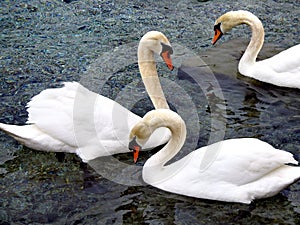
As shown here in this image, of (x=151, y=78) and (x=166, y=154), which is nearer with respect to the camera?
(x=166, y=154)

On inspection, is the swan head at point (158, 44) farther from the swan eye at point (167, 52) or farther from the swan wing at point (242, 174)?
the swan wing at point (242, 174)

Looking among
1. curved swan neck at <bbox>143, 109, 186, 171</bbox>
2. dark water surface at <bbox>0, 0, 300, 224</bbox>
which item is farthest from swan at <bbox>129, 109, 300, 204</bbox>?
dark water surface at <bbox>0, 0, 300, 224</bbox>

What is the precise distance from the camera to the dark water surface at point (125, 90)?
5.30 m

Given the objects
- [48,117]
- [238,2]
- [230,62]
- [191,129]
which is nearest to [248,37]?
[230,62]

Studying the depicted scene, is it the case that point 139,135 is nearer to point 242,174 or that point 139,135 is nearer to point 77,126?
point 77,126

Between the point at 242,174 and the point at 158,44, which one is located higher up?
the point at 158,44

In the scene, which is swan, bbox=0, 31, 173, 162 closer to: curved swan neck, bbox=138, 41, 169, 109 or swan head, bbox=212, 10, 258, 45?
curved swan neck, bbox=138, 41, 169, 109

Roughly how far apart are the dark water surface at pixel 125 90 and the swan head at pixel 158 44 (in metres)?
0.96

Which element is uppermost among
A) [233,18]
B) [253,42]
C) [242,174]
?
[233,18]

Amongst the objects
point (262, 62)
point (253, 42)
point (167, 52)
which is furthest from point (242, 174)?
point (253, 42)

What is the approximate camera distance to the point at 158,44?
248 inches

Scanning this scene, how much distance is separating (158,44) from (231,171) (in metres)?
1.79

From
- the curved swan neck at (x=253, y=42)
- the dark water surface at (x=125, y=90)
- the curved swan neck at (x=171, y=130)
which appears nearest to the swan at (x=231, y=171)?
the curved swan neck at (x=171, y=130)

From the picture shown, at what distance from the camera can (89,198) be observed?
216 inches
